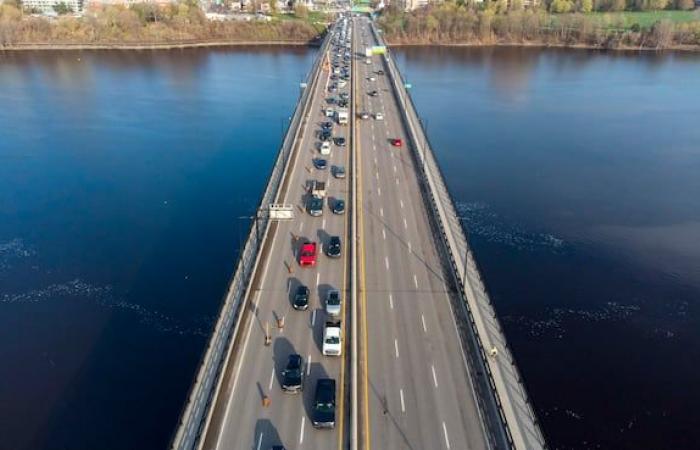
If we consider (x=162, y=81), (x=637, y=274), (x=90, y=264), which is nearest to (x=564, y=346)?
(x=637, y=274)

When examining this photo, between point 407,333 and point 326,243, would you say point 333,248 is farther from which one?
point 407,333

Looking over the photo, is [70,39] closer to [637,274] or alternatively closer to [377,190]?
[377,190]

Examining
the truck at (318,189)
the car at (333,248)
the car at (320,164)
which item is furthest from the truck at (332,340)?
the car at (320,164)

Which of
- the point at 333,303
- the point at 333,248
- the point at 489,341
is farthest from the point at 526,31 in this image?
the point at 489,341

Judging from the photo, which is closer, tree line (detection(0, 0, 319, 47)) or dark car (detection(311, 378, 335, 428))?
dark car (detection(311, 378, 335, 428))

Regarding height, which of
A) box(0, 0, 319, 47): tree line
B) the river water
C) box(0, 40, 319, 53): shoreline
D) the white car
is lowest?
the river water

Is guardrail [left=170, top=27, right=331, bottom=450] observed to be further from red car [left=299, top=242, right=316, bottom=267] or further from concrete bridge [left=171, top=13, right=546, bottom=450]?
red car [left=299, top=242, right=316, bottom=267]

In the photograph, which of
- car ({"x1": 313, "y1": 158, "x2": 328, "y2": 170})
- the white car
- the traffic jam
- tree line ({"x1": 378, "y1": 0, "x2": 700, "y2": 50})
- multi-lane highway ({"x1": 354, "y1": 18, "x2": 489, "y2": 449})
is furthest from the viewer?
tree line ({"x1": 378, "y1": 0, "x2": 700, "y2": 50})

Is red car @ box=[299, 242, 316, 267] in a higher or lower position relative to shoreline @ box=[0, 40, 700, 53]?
lower

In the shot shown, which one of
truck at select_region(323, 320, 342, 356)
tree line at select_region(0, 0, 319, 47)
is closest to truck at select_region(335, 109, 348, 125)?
truck at select_region(323, 320, 342, 356)
